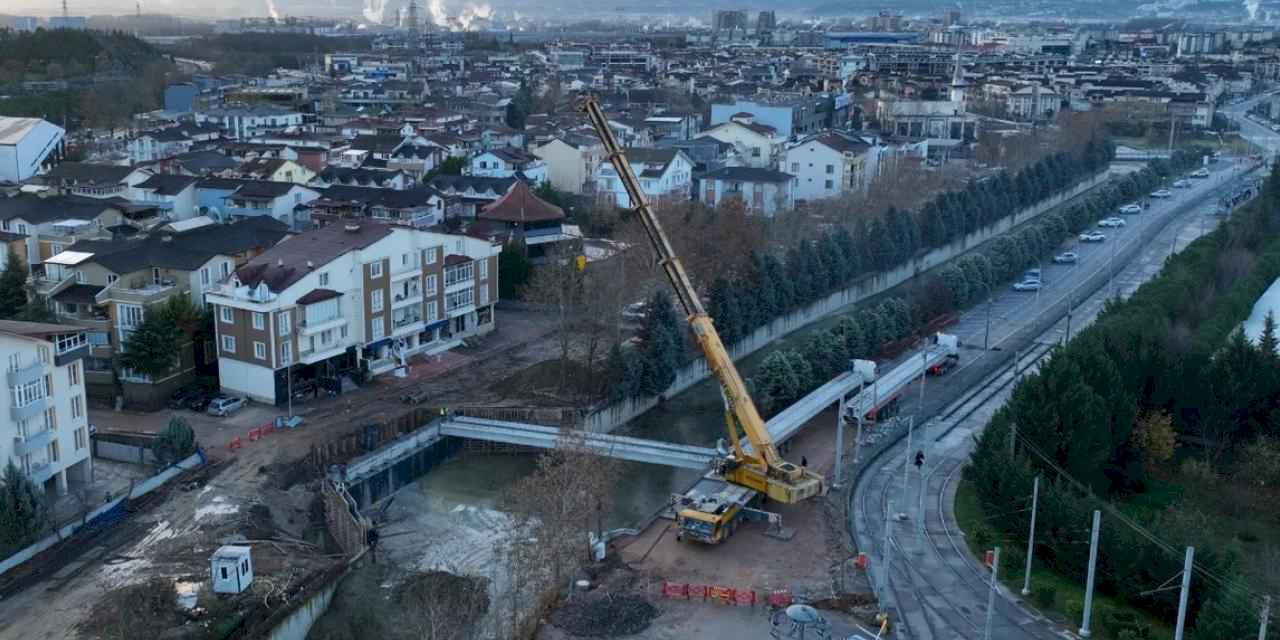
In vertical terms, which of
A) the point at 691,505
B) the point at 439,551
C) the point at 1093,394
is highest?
the point at 1093,394

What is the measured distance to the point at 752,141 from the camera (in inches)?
1421

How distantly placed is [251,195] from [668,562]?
615 inches

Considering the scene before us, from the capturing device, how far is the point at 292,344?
15758mm

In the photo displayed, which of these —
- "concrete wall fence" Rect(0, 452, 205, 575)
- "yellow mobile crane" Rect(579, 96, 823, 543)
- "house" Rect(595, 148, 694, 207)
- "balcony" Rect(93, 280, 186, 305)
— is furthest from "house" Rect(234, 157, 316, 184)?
"yellow mobile crane" Rect(579, 96, 823, 543)

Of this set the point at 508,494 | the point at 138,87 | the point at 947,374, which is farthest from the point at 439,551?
the point at 138,87

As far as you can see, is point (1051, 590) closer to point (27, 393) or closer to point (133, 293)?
point (27, 393)

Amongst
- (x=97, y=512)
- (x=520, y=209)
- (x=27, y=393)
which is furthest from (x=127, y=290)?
(x=520, y=209)

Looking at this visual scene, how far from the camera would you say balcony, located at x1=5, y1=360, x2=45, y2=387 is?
11852 mm

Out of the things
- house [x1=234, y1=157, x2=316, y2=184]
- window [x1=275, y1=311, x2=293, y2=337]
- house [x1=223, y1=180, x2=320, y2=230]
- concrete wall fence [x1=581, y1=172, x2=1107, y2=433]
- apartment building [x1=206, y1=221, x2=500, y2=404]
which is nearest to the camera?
window [x1=275, y1=311, x2=293, y2=337]

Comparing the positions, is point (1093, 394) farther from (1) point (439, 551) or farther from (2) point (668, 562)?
(1) point (439, 551)

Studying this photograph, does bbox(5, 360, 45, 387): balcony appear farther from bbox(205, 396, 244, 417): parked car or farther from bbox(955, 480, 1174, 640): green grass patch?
bbox(955, 480, 1174, 640): green grass patch

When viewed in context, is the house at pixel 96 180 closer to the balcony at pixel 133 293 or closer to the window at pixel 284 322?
A: the balcony at pixel 133 293

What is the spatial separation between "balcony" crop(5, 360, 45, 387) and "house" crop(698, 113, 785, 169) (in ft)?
83.4

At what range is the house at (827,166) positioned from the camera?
103 ft
